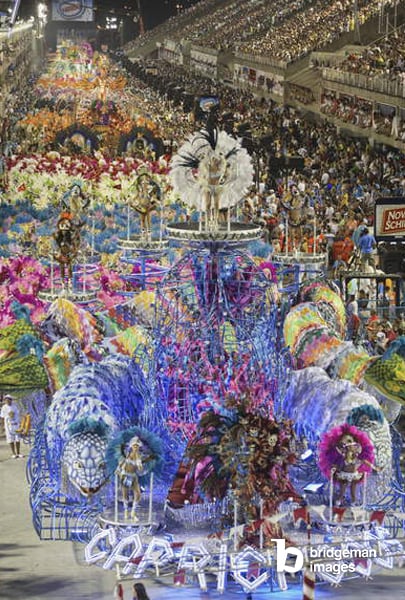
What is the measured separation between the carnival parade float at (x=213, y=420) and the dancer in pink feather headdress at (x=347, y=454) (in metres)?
0.01

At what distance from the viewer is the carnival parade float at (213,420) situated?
12461mm

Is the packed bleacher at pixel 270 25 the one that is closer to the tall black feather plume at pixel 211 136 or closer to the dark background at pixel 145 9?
the dark background at pixel 145 9

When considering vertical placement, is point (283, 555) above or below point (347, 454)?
below

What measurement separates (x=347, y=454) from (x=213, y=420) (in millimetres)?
1167

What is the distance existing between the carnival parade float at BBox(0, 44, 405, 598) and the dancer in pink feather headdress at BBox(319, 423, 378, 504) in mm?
13

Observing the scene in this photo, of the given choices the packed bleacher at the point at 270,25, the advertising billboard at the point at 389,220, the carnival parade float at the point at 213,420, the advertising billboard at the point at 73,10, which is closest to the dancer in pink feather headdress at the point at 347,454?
the carnival parade float at the point at 213,420

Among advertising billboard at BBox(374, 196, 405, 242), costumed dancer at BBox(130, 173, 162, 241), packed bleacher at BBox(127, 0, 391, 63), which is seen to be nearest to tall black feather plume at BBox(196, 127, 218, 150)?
costumed dancer at BBox(130, 173, 162, 241)

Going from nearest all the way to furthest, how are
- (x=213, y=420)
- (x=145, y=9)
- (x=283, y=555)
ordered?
1. (x=283, y=555)
2. (x=213, y=420)
3. (x=145, y=9)

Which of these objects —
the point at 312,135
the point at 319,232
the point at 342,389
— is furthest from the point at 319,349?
the point at 312,135

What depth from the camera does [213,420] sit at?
1245 centimetres

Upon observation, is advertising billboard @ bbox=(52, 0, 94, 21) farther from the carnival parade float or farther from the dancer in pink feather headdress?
the dancer in pink feather headdress

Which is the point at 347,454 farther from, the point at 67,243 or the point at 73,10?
the point at 73,10

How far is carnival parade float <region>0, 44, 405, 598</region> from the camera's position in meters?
12.5

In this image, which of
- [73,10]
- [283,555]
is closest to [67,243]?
[283,555]
